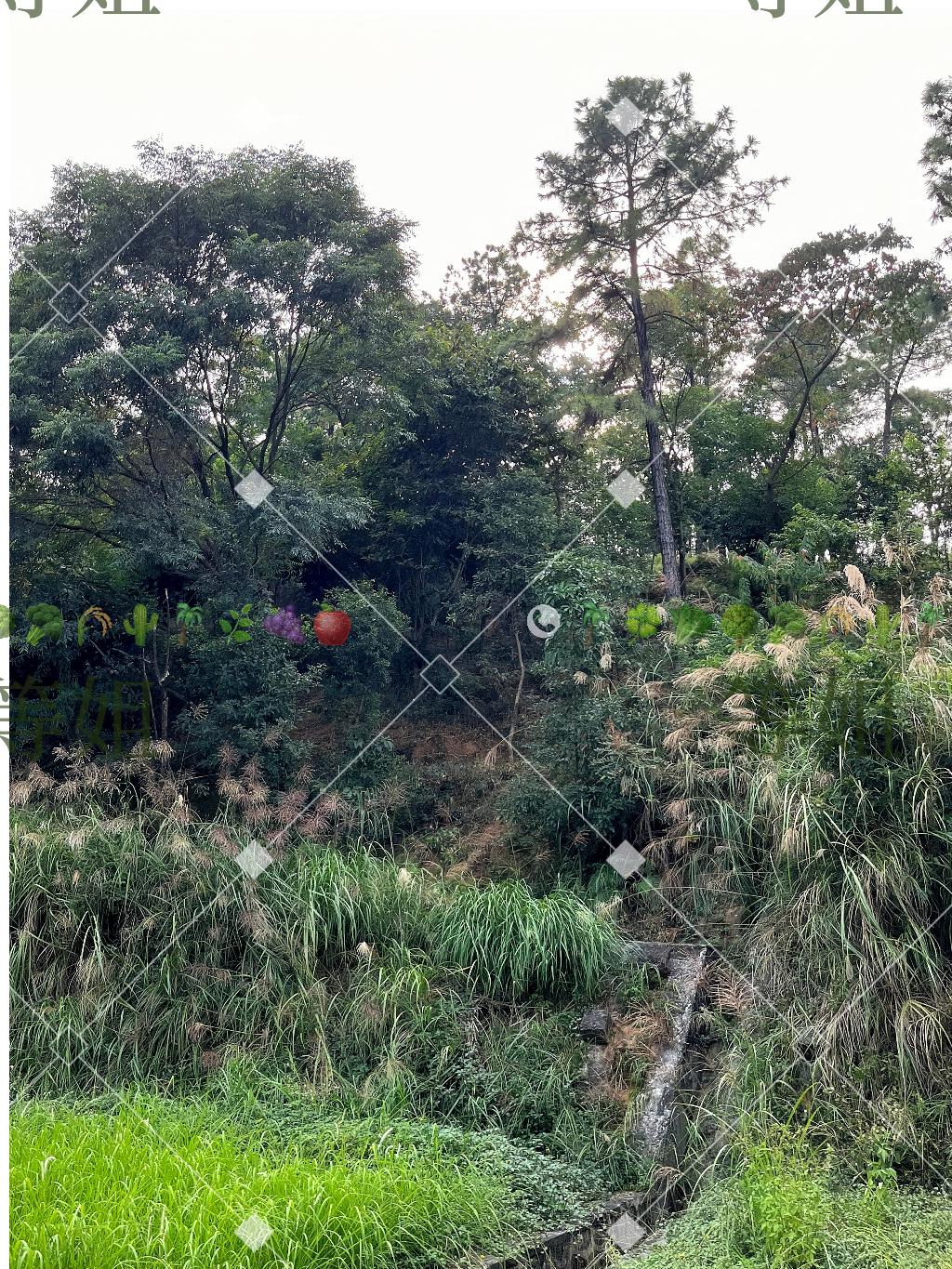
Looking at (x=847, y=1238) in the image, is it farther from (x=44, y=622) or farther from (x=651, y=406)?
(x=651, y=406)

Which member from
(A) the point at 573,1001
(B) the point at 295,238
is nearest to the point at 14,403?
(B) the point at 295,238

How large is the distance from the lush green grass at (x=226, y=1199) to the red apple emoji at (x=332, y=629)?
16.1ft

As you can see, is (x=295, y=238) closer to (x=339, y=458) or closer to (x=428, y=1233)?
(x=339, y=458)

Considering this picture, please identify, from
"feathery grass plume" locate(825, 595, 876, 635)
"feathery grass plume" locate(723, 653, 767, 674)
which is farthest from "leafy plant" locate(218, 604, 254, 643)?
"feathery grass plume" locate(825, 595, 876, 635)

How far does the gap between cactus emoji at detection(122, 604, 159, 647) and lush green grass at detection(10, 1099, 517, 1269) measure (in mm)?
4133

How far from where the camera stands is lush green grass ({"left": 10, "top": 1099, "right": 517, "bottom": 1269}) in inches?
128

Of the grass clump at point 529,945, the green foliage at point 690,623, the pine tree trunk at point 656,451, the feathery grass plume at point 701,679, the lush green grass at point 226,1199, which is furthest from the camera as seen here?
the pine tree trunk at point 656,451

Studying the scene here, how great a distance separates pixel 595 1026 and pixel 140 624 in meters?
4.63

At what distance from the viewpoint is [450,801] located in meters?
8.48

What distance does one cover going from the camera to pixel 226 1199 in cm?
349

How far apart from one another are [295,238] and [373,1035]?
6.37m

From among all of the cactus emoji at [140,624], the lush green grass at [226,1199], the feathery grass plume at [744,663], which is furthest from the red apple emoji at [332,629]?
the lush green grass at [226,1199]

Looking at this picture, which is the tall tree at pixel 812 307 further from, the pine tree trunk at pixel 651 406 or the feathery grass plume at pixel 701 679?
the feathery grass plume at pixel 701 679

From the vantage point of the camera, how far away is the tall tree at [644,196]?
9.36 meters
